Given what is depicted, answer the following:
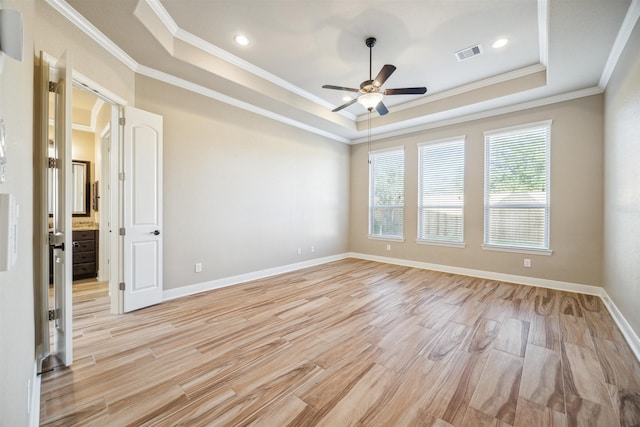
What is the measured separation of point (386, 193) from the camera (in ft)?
20.9

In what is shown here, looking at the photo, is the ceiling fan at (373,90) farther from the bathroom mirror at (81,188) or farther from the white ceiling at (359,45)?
the bathroom mirror at (81,188)

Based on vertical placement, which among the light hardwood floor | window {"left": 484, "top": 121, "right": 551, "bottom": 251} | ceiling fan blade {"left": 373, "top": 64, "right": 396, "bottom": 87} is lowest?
the light hardwood floor

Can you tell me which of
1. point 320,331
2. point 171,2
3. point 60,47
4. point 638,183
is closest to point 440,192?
point 638,183

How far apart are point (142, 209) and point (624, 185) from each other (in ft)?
18.1

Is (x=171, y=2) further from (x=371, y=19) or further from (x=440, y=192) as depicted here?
(x=440, y=192)

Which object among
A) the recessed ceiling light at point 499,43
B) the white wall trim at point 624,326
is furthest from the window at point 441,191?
the white wall trim at point 624,326

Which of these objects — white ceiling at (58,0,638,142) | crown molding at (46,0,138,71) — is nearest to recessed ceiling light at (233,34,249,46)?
white ceiling at (58,0,638,142)

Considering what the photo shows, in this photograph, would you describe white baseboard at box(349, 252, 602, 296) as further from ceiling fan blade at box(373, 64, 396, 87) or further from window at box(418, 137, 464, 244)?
ceiling fan blade at box(373, 64, 396, 87)

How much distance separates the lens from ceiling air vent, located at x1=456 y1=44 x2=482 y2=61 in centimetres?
346

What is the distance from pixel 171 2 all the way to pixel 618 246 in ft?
18.3

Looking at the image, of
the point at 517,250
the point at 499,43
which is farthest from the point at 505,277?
the point at 499,43

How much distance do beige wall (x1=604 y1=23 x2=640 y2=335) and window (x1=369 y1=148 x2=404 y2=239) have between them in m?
3.23

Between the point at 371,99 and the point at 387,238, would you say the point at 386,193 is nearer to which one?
the point at 387,238

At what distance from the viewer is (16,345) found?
117 cm
